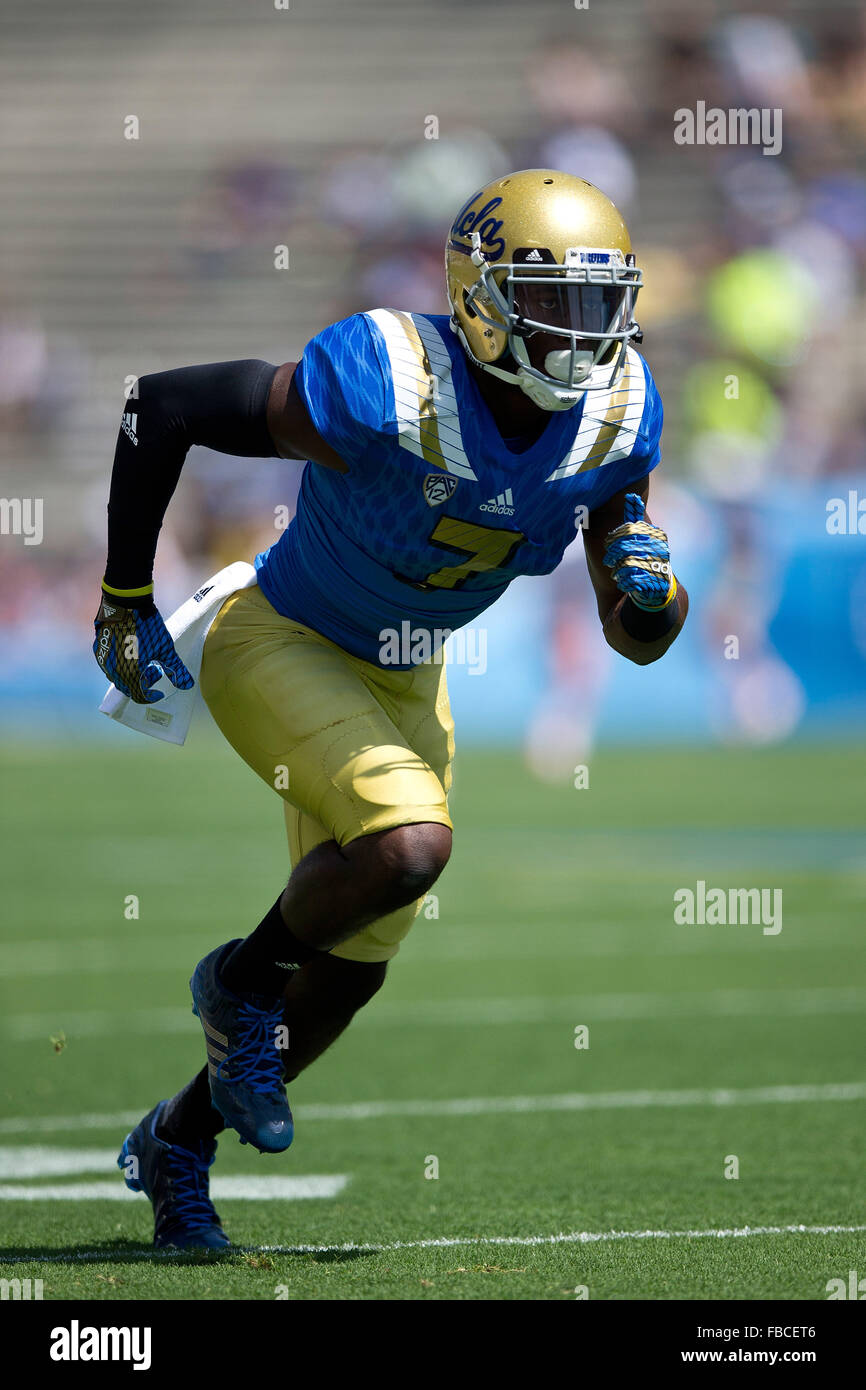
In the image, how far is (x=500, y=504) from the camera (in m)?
3.40

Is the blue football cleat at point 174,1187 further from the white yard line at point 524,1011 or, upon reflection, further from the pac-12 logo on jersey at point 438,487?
the white yard line at point 524,1011

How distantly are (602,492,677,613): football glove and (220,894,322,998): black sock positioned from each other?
91 centimetres

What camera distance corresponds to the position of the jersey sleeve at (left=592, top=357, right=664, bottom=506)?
353 cm

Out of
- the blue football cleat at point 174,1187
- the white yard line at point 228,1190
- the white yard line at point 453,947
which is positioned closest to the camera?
the blue football cleat at point 174,1187

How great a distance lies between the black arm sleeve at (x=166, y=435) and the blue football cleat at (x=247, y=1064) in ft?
2.68

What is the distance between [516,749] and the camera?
47.0 feet

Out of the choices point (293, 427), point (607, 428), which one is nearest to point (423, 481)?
point (293, 427)

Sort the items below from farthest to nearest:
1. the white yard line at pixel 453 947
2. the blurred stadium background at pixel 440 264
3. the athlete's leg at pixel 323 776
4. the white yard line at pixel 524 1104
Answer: the blurred stadium background at pixel 440 264, the white yard line at pixel 453 947, the white yard line at pixel 524 1104, the athlete's leg at pixel 323 776

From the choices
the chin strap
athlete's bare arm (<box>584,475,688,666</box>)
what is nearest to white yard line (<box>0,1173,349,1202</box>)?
athlete's bare arm (<box>584,475,688,666</box>)

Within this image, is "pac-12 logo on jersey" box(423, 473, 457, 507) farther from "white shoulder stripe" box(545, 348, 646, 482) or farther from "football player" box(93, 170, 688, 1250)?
"white shoulder stripe" box(545, 348, 646, 482)

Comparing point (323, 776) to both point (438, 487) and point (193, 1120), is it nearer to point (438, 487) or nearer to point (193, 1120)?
point (438, 487)

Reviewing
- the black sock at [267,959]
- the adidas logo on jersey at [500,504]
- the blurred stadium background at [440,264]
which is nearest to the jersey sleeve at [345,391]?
the adidas logo on jersey at [500,504]

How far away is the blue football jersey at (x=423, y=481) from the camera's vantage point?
3324 mm

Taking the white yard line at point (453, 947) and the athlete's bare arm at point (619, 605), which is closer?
the athlete's bare arm at point (619, 605)
